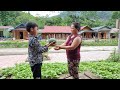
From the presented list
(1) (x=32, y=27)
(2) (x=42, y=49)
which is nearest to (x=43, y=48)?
(2) (x=42, y=49)

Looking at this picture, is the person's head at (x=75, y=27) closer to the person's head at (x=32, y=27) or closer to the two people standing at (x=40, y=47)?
the two people standing at (x=40, y=47)

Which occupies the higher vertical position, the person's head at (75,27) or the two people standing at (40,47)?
the person's head at (75,27)

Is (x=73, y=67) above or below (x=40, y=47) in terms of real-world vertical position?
below

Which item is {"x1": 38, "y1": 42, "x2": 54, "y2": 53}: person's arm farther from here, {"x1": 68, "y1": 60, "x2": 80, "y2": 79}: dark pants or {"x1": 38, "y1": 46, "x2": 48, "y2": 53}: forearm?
{"x1": 68, "y1": 60, "x2": 80, "y2": 79}: dark pants

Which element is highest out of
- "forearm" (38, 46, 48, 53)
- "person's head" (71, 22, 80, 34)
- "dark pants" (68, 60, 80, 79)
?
"person's head" (71, 22, 80, 34)

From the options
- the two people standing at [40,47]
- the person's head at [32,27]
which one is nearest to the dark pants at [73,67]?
the two people standing at [40,47]

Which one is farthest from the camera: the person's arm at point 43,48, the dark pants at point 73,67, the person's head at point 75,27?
the dark pants at point 73,67

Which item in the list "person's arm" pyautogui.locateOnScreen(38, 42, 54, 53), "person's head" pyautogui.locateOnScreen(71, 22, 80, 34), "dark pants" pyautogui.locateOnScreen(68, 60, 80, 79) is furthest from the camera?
"dark pants" pyautogui.locateOnScreen(68, 60, 80, 79)

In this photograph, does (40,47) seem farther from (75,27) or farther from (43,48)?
(75,27)

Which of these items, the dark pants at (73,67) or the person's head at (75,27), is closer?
the person's head at (75,27)

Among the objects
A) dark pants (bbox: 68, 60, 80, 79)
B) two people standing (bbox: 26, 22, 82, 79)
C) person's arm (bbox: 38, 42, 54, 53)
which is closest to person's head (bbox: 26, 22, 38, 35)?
two people standing (bbox: 26, 22, 82, 79)
